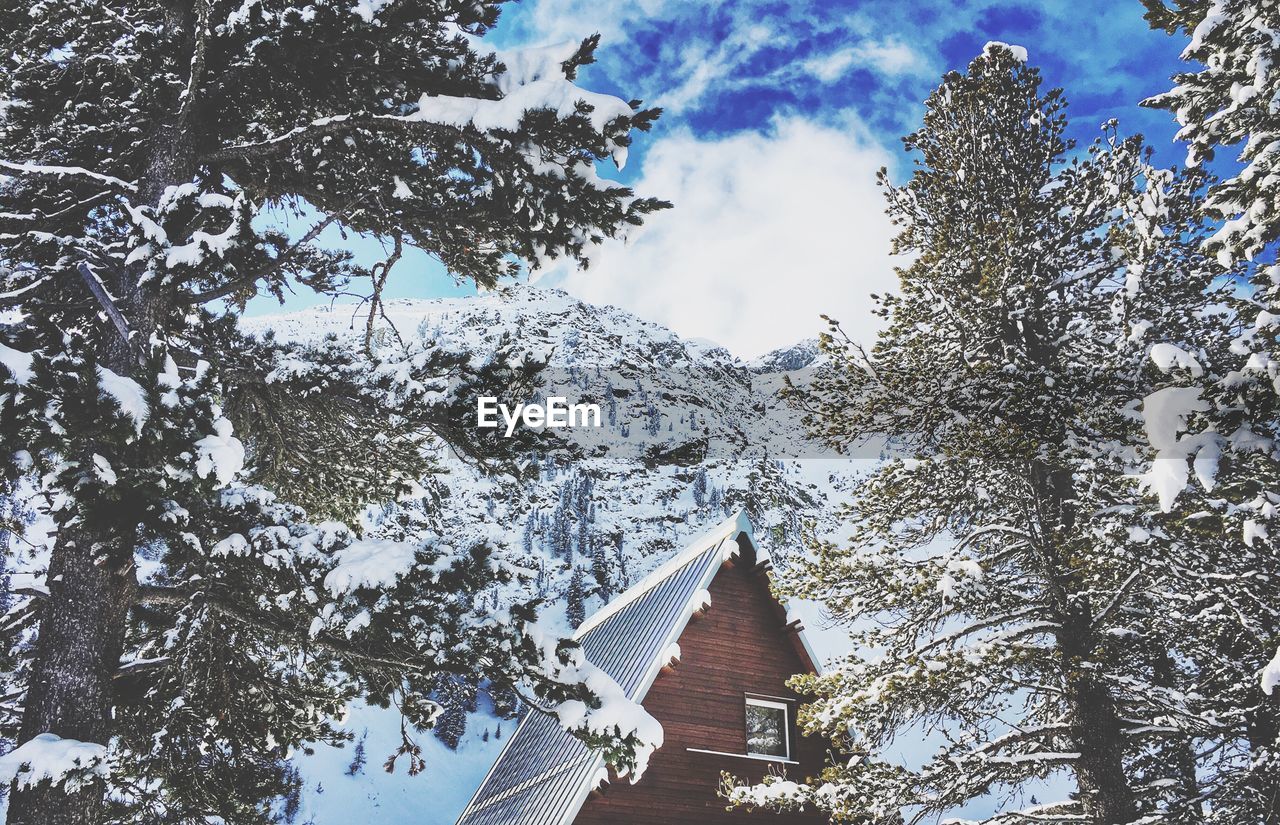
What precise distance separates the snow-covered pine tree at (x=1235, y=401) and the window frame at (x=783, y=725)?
675 centimetres

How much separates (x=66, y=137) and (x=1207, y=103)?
10.9 metres

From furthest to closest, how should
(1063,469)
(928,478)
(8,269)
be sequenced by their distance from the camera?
(928,478) → (1063,469) → (8,269)

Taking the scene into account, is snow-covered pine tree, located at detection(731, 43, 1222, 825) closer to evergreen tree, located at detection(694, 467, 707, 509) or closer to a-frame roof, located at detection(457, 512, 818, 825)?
a-frame roof, located at detection(457, 512, 818, 825)

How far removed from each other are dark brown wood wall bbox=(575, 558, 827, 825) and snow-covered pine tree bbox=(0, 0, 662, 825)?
637 centimetres

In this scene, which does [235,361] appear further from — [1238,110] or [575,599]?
[575,599]

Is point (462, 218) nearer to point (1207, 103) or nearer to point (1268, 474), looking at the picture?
point (1207, 103)

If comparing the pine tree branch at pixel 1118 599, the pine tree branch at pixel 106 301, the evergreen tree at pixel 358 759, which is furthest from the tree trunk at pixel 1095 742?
the evergreen tree at pixel 358 759

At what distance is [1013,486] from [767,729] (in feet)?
22.5

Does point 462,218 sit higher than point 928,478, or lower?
higher

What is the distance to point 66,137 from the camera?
7.63 metres

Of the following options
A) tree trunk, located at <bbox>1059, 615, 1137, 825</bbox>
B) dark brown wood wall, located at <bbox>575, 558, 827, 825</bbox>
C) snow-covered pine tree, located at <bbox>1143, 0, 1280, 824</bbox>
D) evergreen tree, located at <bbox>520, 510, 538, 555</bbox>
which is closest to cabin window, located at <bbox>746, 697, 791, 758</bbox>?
dark brown wood wall, located at <bbox>575, 558, 827, 825</bbox>

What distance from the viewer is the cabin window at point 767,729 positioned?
14156 millimetres

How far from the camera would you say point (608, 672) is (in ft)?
49.0

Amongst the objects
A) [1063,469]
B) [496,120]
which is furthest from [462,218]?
[1063,469]
